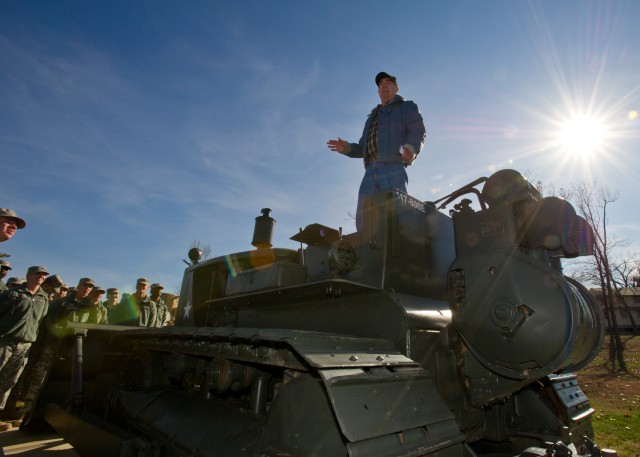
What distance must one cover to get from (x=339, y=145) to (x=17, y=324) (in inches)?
204

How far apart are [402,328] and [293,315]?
130 cm

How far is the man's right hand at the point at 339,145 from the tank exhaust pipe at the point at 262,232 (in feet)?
4.75

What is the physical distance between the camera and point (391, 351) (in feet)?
8.46

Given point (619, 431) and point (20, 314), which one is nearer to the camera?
point (20, 314)

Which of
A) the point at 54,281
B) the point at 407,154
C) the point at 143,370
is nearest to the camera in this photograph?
the point at 407,154

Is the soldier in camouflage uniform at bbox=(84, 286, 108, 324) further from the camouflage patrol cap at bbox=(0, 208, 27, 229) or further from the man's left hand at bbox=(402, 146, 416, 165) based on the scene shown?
the man's left hand at bbox=(402, 146, 416, 165)

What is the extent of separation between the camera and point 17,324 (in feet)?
18.2

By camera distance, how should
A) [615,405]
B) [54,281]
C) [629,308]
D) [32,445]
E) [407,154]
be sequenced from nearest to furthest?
[407,154]
[32,445]
[54,281]
[615,405]
[629,308]

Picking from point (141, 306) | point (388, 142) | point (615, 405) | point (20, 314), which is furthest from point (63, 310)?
point (615, 405)

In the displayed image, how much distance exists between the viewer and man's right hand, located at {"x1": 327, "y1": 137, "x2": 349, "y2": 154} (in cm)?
484

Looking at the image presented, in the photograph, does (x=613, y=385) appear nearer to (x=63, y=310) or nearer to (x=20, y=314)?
(x=63, y=310)

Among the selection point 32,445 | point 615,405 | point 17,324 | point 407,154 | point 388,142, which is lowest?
point 32,445

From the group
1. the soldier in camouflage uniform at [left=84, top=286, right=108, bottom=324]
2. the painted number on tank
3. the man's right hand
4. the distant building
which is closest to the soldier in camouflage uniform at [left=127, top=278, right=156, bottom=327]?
the soldier in camouflage uniform at [left=84, top=286, right=108, bottom=324]

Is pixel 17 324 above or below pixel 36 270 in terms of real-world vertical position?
below
